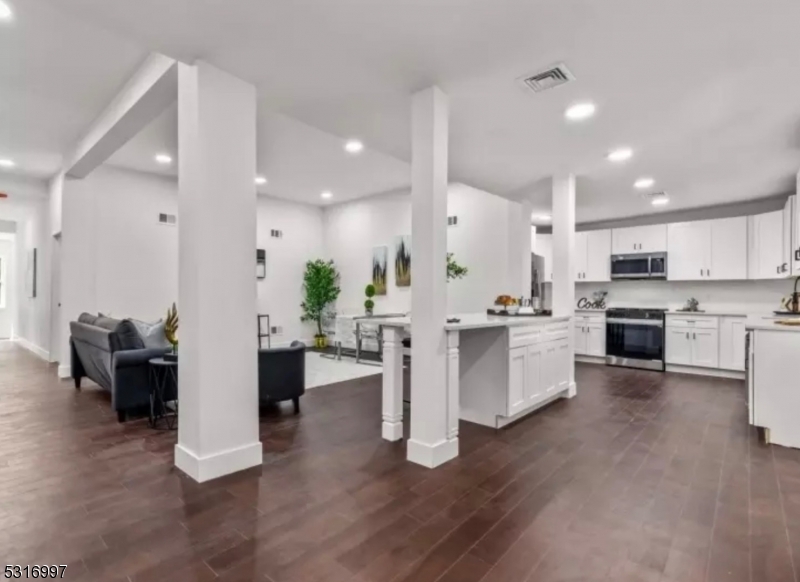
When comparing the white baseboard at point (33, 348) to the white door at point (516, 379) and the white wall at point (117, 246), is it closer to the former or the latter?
the white wall at point (117, 246)

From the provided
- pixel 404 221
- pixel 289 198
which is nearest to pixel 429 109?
pixel 404 221

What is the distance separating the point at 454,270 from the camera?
20.9 feet

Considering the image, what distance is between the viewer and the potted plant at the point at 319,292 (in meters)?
8.48

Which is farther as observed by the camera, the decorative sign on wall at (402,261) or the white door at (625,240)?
the decorative sign on wall at (402,261)

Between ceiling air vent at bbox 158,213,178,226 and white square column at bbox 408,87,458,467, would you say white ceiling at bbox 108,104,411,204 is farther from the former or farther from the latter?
white square column at bbox 408,87,458,467

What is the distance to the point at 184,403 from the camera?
2.73 meters

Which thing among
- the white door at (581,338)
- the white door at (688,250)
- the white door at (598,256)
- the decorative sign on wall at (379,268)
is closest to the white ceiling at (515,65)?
the white door at (688,250)

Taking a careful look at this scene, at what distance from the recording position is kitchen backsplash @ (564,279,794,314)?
20.4 ft

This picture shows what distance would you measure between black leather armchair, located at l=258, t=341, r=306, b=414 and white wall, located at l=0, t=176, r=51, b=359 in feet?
17.4

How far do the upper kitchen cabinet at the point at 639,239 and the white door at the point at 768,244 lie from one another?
3.71ft

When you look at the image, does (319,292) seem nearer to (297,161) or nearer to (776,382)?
(297,161)

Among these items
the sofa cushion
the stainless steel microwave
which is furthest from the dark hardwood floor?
the stainless steel microwave

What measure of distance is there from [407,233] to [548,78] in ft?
16.0

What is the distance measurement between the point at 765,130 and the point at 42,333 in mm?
10400
